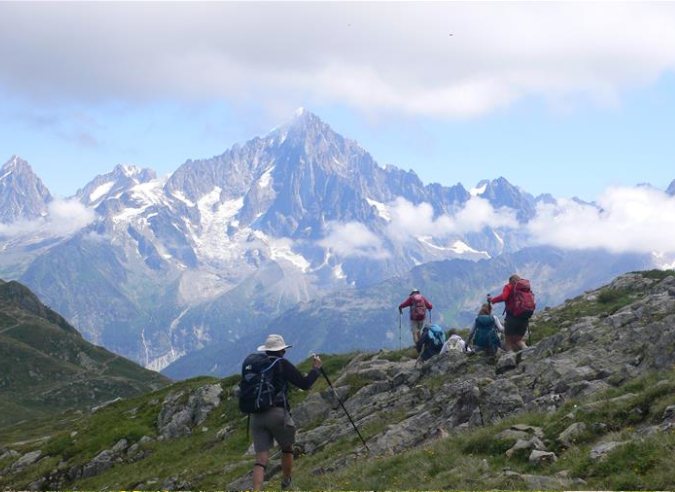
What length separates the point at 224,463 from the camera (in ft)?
92.3

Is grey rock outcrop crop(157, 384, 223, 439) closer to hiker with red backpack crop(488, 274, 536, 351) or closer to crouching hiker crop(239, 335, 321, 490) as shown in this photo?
hiker with red backpack crop(488, 274, 536, 351)

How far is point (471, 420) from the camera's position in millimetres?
21375

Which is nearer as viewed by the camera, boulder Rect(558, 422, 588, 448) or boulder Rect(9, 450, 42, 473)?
boulder Rect(558, 422, 588, 448)

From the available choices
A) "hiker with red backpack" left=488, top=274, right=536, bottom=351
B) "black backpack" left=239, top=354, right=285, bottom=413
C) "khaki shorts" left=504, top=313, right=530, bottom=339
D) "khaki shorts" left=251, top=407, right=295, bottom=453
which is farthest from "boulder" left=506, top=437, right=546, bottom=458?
"khaki shorts" left=504, top=313, right=530, bottom=339

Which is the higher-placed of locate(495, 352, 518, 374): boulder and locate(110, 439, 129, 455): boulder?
locate(495, 352, 518, 374): boulder

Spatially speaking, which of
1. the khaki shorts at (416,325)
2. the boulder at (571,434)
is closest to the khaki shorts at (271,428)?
the boulder at (571,434)

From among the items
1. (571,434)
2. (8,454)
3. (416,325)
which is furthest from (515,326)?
(8,454)

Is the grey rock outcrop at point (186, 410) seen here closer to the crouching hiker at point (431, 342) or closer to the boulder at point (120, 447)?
the boulder at point (120, 447)

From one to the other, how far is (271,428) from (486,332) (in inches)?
630

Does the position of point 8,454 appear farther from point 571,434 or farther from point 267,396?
point 571,434

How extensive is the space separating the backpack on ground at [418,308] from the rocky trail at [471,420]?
2.48m

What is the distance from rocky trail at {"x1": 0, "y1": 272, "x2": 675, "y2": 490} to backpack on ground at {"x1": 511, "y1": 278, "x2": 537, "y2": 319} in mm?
1675

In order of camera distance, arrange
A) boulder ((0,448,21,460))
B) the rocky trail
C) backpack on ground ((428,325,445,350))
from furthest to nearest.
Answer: boulder ((0,448,21,460)), backpack on ground ((428,325,445,350)), the rocky trail

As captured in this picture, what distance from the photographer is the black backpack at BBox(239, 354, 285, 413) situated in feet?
53.1
